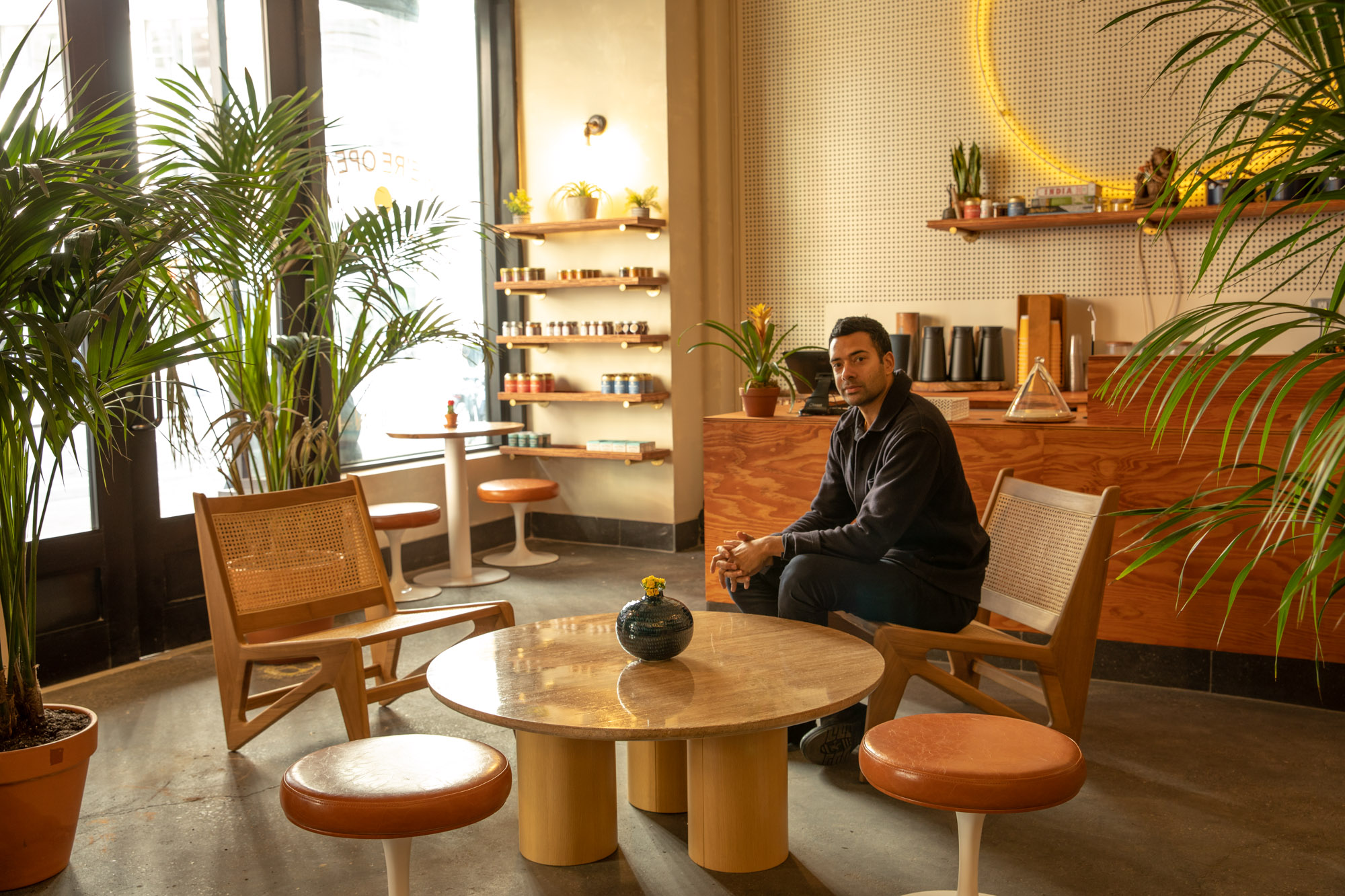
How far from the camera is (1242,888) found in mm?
2303

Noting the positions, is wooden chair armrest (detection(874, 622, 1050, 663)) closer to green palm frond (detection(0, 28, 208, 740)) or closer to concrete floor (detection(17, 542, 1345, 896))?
concrete floor (detection(17, 542, 1345, 896))

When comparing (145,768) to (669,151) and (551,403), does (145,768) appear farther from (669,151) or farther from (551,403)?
(669,151)

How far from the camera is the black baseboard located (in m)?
6.27

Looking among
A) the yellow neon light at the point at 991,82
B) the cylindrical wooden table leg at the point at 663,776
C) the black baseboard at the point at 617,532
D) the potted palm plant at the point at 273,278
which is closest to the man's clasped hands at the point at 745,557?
the cylindrical wooden table leg at the point at 663,776

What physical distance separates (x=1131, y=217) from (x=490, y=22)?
3977 mm

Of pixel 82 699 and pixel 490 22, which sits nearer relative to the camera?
pixel 82 699

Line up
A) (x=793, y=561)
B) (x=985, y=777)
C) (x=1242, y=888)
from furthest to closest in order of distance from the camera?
1. (x=793, y=561)
2. (x=1242, y=888)
3. (x=985, y=777)

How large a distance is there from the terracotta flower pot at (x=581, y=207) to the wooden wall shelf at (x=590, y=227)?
4 centimetres

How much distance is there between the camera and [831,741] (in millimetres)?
2990

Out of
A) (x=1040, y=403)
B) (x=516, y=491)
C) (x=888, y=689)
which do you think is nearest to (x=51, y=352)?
(x=888, y=689)

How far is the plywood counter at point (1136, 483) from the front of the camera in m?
3.39

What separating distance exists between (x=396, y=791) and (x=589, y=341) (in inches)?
175

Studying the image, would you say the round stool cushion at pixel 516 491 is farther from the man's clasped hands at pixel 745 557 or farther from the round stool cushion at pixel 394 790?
the round stool cushion at pixel 394 790

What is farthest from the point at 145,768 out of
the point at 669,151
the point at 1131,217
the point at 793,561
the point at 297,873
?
the point at 1131,217
